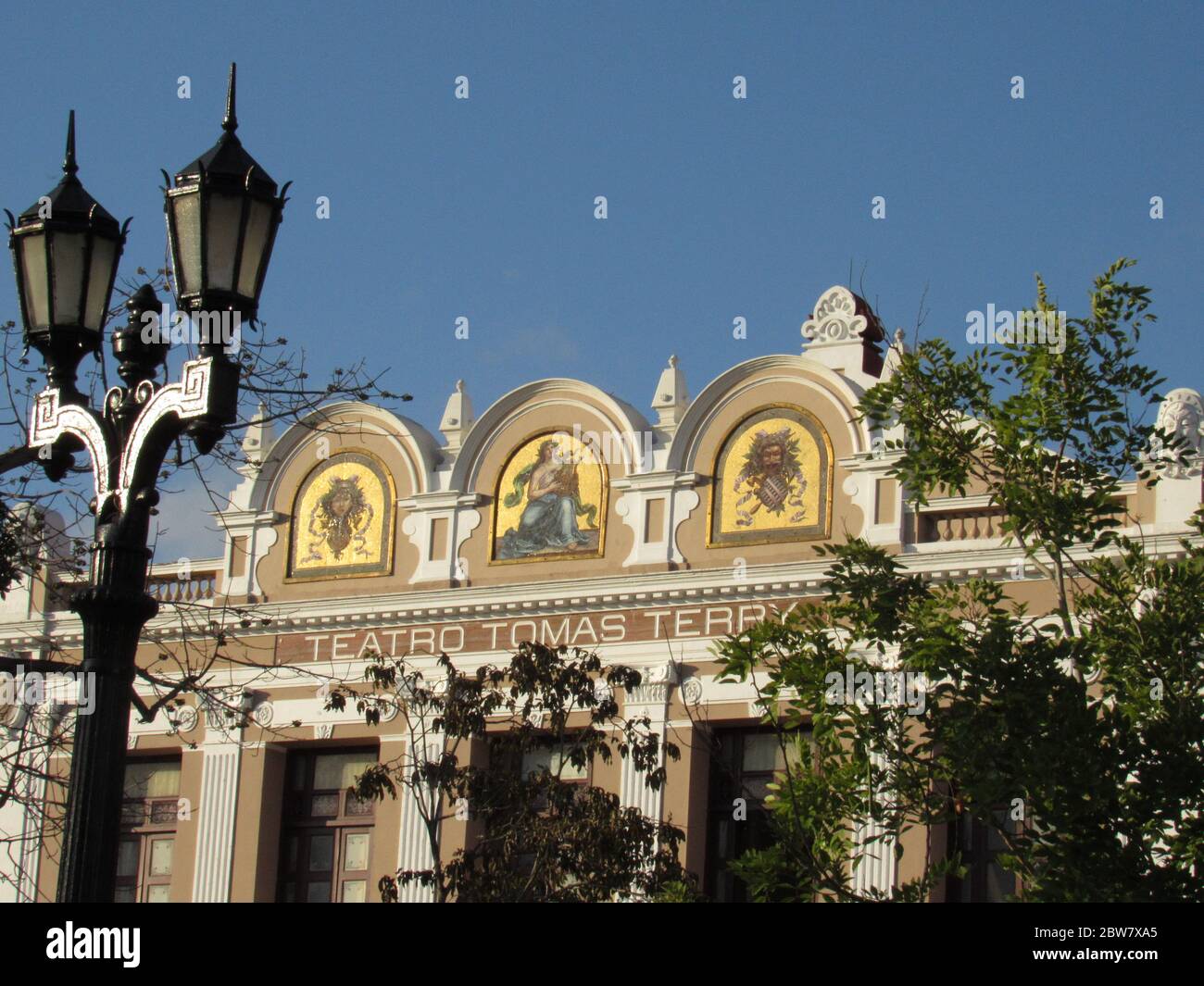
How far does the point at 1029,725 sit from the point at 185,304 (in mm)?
7381

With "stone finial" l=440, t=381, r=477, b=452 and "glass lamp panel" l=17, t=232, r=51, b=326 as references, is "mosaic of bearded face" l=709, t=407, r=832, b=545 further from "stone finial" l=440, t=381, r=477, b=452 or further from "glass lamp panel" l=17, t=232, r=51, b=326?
"glass lamp panel" l=17, t=232, r=51, b=326

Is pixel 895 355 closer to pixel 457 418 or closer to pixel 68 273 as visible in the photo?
pixel 457 418

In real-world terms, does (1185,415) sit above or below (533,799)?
above

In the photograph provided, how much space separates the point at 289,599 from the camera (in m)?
28.5

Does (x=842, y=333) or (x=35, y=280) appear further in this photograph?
(x=842, y=333)

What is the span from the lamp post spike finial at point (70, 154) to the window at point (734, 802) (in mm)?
16780

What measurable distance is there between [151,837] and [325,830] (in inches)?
98.4

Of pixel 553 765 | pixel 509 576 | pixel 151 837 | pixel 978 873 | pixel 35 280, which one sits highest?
pixel 509 576

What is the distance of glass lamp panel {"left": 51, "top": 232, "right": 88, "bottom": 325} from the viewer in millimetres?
9250

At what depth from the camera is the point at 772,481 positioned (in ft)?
84.8

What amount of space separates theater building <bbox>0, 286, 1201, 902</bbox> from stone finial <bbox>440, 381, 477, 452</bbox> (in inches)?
1.4

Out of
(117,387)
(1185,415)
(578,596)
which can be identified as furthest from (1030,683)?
(578,596)
